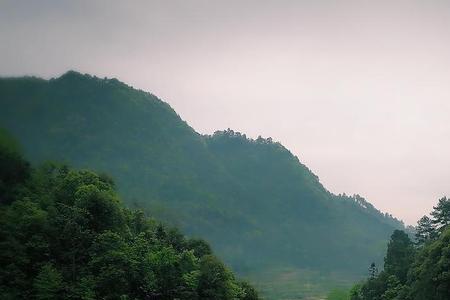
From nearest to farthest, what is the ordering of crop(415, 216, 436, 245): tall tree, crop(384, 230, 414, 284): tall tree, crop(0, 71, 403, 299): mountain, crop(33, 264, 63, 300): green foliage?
crop(33, 264, 63, 300): green foliage < crop(384, 230, 414, 284): tall tree < crop(415, 216, 436, 245): tall tree < crop(0, 71, 403, 299): mountain

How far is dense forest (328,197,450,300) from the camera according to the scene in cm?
5159

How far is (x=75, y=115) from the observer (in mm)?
158875

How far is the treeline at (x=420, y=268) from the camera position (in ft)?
169

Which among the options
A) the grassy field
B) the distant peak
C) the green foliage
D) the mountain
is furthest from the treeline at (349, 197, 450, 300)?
the distant peak

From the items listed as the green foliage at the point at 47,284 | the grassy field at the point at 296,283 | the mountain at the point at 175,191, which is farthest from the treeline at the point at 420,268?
the mountain at the point at 175,191

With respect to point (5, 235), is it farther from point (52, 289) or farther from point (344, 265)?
point (344, 265)

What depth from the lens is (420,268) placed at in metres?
56.2

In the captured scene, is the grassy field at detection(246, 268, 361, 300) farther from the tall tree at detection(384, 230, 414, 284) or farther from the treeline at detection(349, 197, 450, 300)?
the tall tree at detection(384, 230, 414, 284)

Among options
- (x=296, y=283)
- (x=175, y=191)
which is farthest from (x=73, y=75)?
(x=296, y=283)

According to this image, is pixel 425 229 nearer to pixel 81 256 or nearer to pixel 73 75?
pixel 81 256

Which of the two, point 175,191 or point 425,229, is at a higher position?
point 175,191

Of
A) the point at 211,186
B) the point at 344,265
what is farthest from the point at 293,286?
the point at 211,186

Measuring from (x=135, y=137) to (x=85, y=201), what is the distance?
132771 millimetres

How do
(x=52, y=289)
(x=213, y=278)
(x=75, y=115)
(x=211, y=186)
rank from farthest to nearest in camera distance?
(x=211, y=186)
(x=75, y=115)
(x=213, y=278)
(x=52, y=289)
